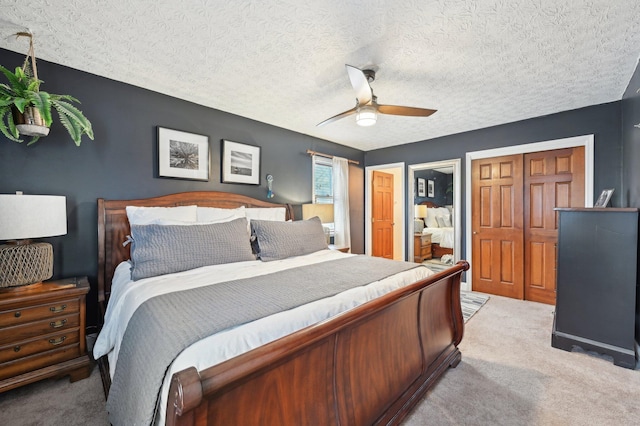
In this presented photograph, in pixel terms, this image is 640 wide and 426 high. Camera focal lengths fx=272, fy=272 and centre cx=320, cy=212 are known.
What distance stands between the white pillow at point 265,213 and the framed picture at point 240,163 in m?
0.46

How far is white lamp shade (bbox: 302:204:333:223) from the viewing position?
3.78m

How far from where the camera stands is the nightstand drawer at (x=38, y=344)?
1.72 m

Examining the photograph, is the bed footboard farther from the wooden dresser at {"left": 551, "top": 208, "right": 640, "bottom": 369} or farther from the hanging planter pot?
the hanging planter pot

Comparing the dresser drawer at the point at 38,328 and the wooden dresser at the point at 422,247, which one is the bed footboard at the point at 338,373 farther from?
the wooden dresser at the point at 422,247

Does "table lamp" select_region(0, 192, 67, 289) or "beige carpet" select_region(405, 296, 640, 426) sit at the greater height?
"table lamp" select_region(0, 192, 67, 289)

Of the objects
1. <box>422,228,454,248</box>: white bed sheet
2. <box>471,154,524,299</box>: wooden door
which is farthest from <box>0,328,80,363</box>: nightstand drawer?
<box>422,228,454,248</box>: white bed sheet

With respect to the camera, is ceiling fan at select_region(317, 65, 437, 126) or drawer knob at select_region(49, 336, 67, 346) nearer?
drawer knob at select_region(49, 336, 67, 346)

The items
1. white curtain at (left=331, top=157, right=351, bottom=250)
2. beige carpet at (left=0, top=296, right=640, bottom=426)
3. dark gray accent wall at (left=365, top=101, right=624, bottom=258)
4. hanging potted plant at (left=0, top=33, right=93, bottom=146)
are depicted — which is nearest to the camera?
beige carpet at (left=0, top=296, right=640, bottom=426)

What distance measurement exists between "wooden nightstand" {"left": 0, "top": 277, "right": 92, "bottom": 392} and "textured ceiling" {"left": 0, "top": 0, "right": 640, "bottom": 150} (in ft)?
5.92

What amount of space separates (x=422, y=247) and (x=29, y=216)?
236 inches

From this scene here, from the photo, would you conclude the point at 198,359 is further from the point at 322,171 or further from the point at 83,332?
the point at 322,171

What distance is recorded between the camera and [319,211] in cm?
388

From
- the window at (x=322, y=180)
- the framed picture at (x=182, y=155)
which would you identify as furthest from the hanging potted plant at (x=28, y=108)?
the window at (x=322, y=180)

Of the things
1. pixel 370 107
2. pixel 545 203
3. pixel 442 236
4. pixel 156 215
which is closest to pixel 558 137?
pixel 545 203
